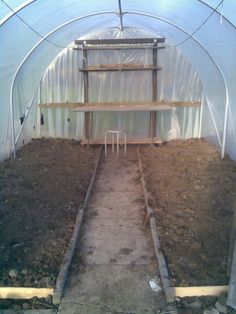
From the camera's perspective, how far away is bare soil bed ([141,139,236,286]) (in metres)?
4.02

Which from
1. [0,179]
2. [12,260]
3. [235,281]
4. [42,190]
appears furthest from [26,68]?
[235,281]

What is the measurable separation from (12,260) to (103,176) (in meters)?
3.59

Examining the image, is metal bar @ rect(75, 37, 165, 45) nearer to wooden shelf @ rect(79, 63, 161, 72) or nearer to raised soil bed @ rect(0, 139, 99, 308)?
wooden shelf @ rect(79, 63, 161, 72)

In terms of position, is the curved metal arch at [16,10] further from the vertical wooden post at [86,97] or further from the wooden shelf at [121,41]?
the vertical wooden post at [86,97]

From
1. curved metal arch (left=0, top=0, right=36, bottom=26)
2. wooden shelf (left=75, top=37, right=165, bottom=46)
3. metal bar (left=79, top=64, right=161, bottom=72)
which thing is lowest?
metal bar (left=79, top=64, right=161, bottom=72)

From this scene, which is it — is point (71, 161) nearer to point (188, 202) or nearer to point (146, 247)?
point (188, 202)

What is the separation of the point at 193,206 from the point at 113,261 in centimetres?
182

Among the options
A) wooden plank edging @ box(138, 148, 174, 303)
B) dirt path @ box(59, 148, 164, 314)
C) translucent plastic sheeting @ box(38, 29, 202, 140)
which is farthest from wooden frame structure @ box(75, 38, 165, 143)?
wooden plank edging @ box(138, 148, 174, 303)

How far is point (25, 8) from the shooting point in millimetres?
6379

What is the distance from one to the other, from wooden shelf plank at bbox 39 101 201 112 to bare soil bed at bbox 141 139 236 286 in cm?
97

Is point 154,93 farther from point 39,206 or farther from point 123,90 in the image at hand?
point 39,206

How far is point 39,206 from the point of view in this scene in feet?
18.8

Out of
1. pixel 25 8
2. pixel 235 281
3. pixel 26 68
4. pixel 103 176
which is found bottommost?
pixel 103 176

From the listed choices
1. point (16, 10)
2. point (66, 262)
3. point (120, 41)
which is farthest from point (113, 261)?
point (120, 41)
